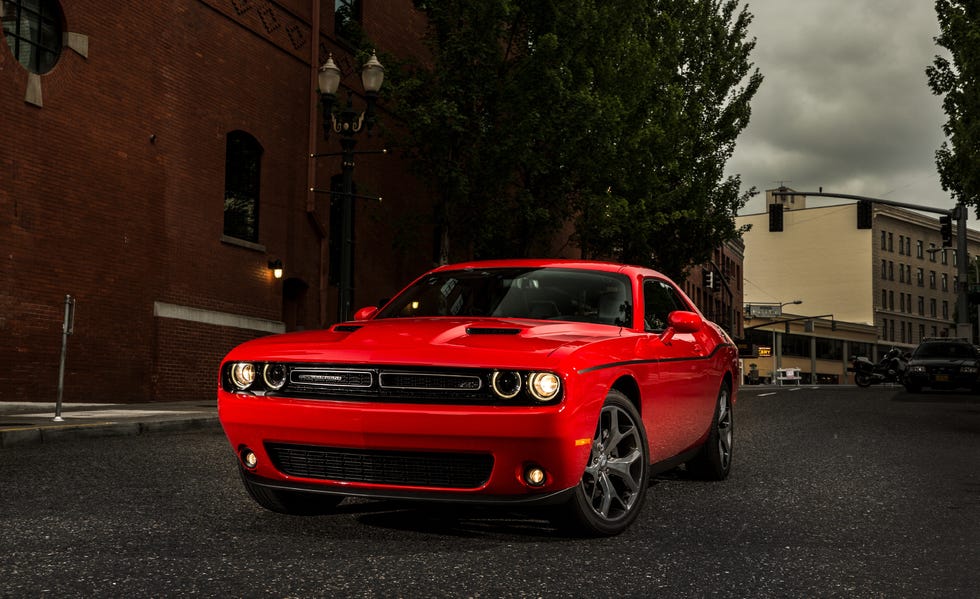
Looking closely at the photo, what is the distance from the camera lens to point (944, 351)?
2588 cm

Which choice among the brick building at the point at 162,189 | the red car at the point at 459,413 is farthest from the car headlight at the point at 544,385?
the brick building at the point at 162,189

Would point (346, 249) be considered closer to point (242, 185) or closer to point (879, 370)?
point (242, 185)

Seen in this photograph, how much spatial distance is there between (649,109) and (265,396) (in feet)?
69.9

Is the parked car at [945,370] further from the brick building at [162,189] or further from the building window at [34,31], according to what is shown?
the building window at [34,31]

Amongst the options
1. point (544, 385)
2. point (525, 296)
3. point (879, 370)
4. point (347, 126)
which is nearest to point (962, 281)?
point (879, 370)

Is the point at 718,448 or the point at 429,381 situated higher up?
the point at 429,381

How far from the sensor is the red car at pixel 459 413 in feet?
13.8

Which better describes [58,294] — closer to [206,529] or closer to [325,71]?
[325,71]

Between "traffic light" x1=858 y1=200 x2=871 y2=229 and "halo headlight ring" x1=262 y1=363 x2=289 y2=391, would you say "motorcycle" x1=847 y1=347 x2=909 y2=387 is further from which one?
"halo headlight ring" x1=262 y1=363 x2=289 y2=391

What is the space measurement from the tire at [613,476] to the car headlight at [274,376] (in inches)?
55.8

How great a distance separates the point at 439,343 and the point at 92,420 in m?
8.03

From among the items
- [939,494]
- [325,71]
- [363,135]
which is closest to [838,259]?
[363,135]

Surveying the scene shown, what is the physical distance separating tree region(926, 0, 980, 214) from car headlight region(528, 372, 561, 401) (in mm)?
22466

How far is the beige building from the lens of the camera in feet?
273
